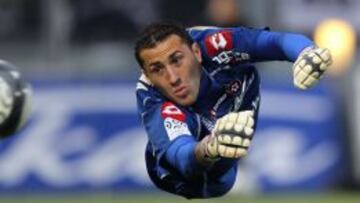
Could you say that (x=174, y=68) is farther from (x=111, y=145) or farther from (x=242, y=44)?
(x=111, y=145)

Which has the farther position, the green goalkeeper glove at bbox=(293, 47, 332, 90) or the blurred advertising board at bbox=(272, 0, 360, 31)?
the blurred advertising board at bbox=(272, 0, 360, 31)

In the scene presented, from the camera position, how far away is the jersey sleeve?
8.62 m

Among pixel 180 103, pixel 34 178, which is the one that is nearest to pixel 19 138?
pixel 34 178

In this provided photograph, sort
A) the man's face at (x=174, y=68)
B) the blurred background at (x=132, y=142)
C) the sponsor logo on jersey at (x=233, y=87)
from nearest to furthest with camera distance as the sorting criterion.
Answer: the man's face at (x=174, y=68), the sponsor logo on jersey at (x=233, y=87), the blurred background at (x=132, y=142)

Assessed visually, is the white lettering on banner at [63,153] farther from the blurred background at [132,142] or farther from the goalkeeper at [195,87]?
the goalkeeper at [195,87]

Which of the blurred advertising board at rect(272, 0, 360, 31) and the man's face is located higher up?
the man's face

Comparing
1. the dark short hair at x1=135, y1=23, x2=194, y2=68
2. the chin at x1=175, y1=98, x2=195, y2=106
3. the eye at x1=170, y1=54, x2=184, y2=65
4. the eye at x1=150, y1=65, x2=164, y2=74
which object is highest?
the dark short hair at x1=135, y1=23, x2=194, y2=68

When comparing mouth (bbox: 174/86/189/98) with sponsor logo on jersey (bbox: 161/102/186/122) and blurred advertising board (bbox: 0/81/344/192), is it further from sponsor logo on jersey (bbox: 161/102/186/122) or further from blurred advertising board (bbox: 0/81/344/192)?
blurred advertising board (bbox: 0/81/344/192)

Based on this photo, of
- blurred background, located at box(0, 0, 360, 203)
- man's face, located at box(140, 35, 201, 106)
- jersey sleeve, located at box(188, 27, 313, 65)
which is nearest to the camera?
jersey sleeve, located at box(188, 27, 313, 65)

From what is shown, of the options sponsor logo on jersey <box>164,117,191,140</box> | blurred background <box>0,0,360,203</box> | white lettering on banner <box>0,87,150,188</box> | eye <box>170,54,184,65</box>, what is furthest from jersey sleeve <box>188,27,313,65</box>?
white lettering on banner <box>0,87,150,188</box>

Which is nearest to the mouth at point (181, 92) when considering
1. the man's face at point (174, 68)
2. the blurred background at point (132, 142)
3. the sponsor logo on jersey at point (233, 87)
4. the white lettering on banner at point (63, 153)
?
the man's face at point (174, 68)

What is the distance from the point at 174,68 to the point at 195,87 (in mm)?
217

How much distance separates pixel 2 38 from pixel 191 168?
11.1 metres

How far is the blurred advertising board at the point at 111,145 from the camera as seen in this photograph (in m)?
16.1
